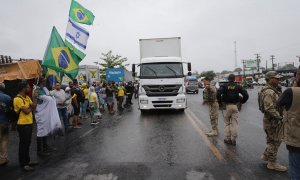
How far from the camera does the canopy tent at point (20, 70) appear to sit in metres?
12.0

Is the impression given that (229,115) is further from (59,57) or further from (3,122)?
(59,57)

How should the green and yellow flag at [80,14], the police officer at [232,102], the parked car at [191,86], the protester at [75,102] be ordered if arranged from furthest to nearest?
the parked car at [191,86]
the green and yellow flag at [80,14]
the protester at [75,102]
the police officer at [232,102]

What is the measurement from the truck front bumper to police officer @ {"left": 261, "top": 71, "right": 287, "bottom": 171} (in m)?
9.00

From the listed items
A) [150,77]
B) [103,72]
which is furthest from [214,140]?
[103,72]

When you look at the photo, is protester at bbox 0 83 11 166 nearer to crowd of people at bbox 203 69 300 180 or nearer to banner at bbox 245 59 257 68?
crowd of people at bbox 203 69 300 180

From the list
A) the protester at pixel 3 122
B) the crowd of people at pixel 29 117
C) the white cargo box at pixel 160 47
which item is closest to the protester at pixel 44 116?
the crowd of people at pixel 29 117

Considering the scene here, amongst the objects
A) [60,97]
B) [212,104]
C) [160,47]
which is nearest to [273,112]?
[212,104]

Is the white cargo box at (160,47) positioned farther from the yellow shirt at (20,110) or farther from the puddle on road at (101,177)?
the puddle on road at (101,177)

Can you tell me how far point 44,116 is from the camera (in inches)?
282

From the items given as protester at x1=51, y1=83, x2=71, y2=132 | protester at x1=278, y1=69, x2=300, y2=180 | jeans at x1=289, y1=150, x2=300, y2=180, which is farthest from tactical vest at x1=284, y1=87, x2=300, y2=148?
protester at x1=51, y1=83, x2=71, y2=132

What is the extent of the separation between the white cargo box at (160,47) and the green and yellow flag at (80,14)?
420 centimetres

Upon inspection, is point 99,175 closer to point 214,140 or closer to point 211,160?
point 211,160

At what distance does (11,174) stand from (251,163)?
15.9 feet

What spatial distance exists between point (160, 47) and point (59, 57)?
7.30 metres
